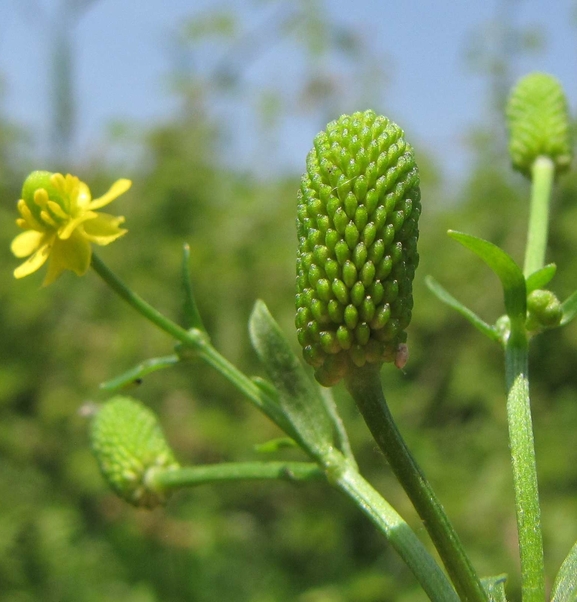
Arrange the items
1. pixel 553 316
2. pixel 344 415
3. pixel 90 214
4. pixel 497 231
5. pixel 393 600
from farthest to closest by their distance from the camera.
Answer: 1. pixel 497 231
2. pixel 344 415
3. pixel 393 600
4. pixel 90 214
5. pixel 553 316

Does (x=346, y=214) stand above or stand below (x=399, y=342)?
above

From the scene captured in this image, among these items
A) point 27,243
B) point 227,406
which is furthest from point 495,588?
point 227,406

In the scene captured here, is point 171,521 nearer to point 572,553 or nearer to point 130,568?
point 130,568

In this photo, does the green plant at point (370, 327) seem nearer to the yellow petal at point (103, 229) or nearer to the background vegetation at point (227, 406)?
the yellow petal at point (103, 229)

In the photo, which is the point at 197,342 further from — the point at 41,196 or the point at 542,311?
the point at 542,311

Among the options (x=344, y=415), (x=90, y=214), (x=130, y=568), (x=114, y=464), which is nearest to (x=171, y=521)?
(x=130, y=568)

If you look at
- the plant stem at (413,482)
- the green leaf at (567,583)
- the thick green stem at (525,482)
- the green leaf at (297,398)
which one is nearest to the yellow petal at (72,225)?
the green leaf at (297,398)
